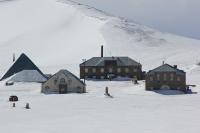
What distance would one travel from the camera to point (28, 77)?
95.7 m

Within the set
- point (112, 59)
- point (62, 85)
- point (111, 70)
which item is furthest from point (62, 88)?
point (112, 59)

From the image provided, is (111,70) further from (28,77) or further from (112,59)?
(28,77)

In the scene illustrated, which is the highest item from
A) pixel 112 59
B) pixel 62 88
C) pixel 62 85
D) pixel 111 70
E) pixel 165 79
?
pixel 112 59

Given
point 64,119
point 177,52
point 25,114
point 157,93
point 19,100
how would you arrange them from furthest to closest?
point 177,52
point 157,93
point 19,100
point 25,114
point 64,119

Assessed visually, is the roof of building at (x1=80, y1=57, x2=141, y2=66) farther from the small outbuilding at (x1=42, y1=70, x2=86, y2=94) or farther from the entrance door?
the entrance door

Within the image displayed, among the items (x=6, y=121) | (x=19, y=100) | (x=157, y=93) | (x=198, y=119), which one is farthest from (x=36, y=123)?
Answer: (x=157, y=93)

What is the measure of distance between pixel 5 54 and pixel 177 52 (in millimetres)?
57465

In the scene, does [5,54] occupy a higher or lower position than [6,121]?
higher

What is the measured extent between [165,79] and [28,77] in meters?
24.0

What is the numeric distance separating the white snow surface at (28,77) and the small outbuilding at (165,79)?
20490 millimetres

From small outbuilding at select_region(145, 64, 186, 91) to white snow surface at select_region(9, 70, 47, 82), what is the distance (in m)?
20.5

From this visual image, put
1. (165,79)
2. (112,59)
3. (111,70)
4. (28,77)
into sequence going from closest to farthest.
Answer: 1. (165,79)
2. (28,77)
3. (111,70)
4. (112,59)

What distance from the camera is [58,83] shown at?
267 feet

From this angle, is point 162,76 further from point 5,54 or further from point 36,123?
point 5,54
